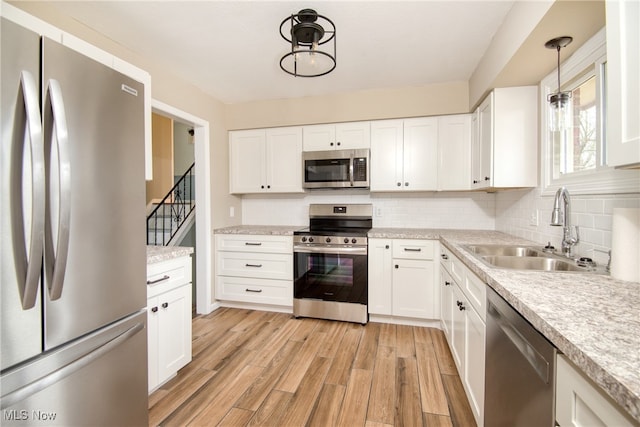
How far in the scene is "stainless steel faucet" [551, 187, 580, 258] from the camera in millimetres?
1516

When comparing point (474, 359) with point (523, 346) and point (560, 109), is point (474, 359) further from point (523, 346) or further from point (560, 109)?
point (560, 109)

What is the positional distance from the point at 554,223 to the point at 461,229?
65.8 inches

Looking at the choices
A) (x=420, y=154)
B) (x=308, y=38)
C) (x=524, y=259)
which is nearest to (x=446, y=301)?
(x=524, y=259)

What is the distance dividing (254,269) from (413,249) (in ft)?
5.80

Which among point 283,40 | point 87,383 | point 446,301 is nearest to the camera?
point 87,383

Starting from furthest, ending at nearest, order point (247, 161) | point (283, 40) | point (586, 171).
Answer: point (247, 161) → point (283, 40) → point (586, 171)

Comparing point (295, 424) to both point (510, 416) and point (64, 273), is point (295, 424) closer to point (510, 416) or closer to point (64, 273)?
point (510, 416)

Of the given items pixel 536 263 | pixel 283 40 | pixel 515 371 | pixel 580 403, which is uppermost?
pixel 283 40

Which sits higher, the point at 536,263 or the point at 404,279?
the point at 536,263

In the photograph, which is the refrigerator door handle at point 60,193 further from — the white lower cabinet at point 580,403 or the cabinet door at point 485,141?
the cabinet door at point 485,141

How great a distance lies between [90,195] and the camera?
1074 mm

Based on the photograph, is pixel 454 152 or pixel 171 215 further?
pixel 171 215

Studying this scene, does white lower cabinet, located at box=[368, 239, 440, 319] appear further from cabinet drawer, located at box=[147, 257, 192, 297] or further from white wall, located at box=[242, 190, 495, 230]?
cabinet drawer, located at box=[147, 257, 192, 297]

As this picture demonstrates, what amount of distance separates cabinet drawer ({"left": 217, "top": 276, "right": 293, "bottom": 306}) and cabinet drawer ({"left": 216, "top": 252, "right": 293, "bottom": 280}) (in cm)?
6
